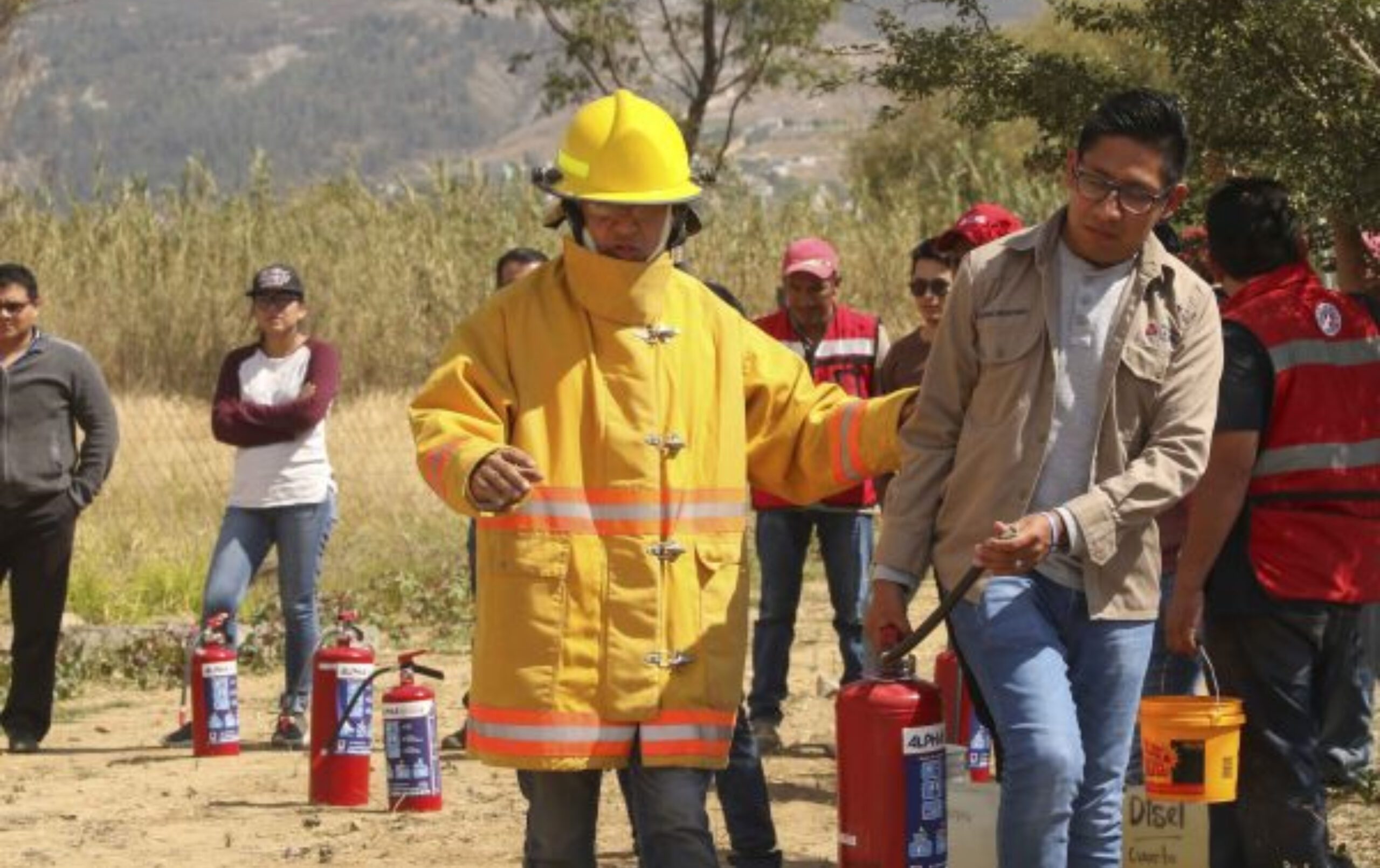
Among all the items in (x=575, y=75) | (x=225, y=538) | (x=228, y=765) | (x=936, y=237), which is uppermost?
(x=575, y=75)

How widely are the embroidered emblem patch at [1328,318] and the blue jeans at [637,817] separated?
7.18 feet

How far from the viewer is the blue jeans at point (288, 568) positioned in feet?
40.0

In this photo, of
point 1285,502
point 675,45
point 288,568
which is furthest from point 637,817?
point 675,45

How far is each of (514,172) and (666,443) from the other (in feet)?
71.8

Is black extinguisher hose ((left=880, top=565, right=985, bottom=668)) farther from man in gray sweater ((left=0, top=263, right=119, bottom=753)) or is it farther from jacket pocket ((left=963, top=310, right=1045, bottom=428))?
man in gray sweater ((left=0, top=263, right=119, bottom=753))

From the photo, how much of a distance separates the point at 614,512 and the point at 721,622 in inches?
13.5

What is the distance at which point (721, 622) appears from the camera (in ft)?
21.1

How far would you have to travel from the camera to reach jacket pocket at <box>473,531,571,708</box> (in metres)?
6.30

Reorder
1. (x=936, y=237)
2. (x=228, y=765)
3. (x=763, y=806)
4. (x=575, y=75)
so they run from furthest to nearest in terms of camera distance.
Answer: (x=575, y=75)
(x=228, y=765)
(x=936, y=237)
(x=763, y=806)

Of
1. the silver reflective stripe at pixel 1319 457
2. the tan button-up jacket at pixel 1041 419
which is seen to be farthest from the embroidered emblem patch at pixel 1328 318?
the tan button-up jacket at pixel 1041 419

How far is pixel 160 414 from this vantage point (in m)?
21.8

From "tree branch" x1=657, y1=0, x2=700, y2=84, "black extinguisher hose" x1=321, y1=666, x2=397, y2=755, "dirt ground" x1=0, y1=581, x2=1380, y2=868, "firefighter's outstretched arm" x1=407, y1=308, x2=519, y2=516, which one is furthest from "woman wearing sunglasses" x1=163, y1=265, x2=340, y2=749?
"tree branch" x1=657, y1=0, x2=700, y2=84

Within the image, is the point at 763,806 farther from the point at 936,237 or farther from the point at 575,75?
the point at 575,75

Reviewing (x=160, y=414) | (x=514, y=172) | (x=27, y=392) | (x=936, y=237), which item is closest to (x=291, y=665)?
(x=27, y=392)
